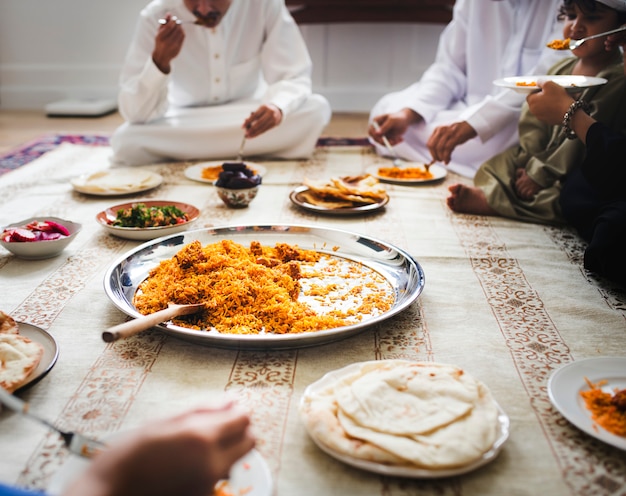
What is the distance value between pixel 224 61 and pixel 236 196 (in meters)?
1.28

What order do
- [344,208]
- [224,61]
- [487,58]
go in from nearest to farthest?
[344,208] < [487,58] < [224,61]

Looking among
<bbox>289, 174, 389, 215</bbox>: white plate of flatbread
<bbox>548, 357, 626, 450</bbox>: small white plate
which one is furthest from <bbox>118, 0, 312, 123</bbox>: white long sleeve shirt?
<bbox>548, 357, 626, 450</bbox>: small white plate

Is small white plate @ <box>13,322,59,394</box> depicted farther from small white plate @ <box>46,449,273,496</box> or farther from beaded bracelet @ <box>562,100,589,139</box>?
beaded bracelet @ <box>562,100,589,139</box>

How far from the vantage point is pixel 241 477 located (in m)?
0.84

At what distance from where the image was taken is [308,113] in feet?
10.5

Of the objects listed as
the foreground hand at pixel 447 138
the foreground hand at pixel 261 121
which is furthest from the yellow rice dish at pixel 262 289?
the foreground hand at pixel 261 121

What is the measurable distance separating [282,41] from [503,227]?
1730 mm

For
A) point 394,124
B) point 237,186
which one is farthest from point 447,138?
point 237,186

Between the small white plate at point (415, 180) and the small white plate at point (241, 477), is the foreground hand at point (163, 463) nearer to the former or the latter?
the small white plate at point (241, 477)

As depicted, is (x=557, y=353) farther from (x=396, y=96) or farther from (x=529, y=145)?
(x=396, y=96)

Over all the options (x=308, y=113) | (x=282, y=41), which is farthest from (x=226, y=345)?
(x=282, y=41)

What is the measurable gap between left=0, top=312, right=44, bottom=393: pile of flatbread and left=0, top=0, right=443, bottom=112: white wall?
4544 mm

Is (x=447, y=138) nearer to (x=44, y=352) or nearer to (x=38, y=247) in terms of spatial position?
(x=38, y=247)

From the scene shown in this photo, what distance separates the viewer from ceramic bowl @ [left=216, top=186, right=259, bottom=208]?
7.40ft
